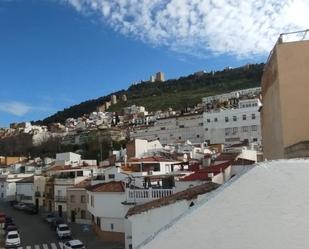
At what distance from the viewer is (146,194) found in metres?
26.1

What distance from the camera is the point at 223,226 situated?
5.18 m

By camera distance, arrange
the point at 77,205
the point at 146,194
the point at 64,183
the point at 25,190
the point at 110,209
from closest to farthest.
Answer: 1. the point at 146,194
2. the point at 110,209
3. the point at 77,205
4. the point at 64,183
5. the point at 25,190

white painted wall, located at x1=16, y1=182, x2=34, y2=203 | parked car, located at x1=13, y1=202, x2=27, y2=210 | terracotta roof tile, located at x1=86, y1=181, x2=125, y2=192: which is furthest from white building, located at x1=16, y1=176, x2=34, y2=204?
terracotta roof tile, located at x1=86, y1=181, x2=125, y2=192

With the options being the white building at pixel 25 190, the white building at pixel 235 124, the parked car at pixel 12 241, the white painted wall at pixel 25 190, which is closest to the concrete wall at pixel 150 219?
the parked car at pixel 12 241

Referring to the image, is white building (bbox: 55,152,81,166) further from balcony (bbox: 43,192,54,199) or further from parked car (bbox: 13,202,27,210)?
balcony (bbox: 43,192,54,199)

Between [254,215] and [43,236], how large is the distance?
41.8 m

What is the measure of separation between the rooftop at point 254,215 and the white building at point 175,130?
107034 millimetres

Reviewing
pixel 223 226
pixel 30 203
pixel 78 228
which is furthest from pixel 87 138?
pixel 223 226

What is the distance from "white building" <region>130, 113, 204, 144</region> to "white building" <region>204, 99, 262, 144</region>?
9013 mm

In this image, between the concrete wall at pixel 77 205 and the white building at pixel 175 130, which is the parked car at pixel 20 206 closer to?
the concrete wall at pixel 77 205

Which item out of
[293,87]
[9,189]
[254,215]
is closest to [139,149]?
[9,189]

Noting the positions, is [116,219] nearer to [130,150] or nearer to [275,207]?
[130,150]

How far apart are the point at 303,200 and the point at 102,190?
34244 millimetres

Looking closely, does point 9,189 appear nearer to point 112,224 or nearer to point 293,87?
point 112,224
